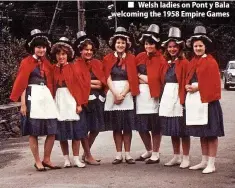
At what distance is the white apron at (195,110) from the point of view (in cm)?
735

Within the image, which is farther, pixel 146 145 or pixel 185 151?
pixel 146 145

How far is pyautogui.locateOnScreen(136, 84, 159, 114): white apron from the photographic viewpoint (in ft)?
26.3

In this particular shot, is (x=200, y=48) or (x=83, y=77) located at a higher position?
(x=200, y=48)

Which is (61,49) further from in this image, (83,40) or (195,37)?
(195,37)

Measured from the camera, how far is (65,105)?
25.6 ft

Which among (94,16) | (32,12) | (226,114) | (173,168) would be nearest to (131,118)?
(173,168)

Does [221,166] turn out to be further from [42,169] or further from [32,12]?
[32,12]

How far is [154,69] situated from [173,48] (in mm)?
429

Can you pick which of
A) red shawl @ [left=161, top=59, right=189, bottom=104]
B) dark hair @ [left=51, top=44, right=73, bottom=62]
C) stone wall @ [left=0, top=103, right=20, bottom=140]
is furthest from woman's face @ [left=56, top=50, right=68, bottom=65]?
stone wall @ [left=0, top=103, right=20, bottom=140]

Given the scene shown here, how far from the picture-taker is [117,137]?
8.17 metres

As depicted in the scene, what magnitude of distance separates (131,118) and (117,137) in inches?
13.7

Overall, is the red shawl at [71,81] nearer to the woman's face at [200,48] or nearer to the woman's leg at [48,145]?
the woman's leg at [48,145]

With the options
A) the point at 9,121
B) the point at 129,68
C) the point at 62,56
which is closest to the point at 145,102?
the point at 129,68

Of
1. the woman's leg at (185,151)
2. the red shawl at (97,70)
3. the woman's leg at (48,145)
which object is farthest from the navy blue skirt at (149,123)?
the woman's leg at (48,145)
